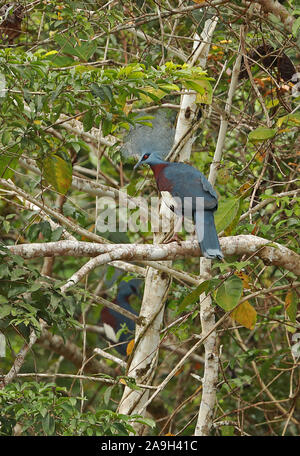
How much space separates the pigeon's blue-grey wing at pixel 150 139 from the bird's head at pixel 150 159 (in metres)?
0.02

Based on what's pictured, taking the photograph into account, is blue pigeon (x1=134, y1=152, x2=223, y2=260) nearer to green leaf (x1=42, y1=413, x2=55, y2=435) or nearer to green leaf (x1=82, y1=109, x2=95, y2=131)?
green leaf (x1=82, y1=109, x2=95, y2=131)

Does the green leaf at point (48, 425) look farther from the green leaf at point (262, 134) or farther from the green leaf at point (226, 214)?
the green leaf at point (262, 134)

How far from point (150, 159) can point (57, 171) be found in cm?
55

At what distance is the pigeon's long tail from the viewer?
278 cm

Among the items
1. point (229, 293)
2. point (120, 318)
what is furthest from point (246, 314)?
point (120, 318)

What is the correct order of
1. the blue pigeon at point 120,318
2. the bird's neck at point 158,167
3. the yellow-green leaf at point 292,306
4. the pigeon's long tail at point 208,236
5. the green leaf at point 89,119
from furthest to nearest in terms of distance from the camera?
the blue pigeon at point 120,318 < the bird's neck at point 158,167 < the yellow-green leaf at point 292,306 < the pigeon's long tail at point 208,236 < the green leaf at point 89,119

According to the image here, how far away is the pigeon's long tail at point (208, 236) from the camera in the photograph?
9.11 ft

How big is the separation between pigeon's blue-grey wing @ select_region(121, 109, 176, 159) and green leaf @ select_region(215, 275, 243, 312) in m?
0.92

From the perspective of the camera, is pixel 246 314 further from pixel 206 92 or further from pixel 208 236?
pixel 206 92

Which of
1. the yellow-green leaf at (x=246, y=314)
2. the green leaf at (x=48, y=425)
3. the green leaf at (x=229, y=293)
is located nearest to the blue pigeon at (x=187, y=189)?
the green leaf at (x=229, y=293)

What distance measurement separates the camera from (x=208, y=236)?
2863mm

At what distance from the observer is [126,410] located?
3.40 meters

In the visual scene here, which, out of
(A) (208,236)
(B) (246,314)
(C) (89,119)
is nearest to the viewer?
(C) (89,119)

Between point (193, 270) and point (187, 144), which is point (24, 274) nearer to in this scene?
point (187, 144)
